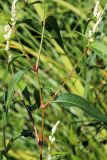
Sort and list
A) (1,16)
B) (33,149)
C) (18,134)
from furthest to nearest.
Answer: (33,149)
(18,134)
(1,16)

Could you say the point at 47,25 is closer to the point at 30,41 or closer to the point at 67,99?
the point at 67,99

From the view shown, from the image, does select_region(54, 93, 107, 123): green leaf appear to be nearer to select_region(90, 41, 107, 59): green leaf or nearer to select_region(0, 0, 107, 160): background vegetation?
select_region(90, 41, 107, 59): green leaf

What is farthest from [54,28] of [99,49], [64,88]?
[64,88]

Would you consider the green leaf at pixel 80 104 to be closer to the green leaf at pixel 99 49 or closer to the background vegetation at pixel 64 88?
the green leaf at pixel 99 49

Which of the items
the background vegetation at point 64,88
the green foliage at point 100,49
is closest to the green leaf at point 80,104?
the green foliage at point 100,49

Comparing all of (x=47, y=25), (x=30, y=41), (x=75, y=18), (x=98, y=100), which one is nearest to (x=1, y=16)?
(x=47, y=25)

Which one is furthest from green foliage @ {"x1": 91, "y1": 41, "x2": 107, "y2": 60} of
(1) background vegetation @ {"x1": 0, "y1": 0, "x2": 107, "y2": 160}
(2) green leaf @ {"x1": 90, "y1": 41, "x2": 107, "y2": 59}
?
(1) background vegetation @ {"x1": 0, "y1": 0, "x2": 107, "y2": 160}
